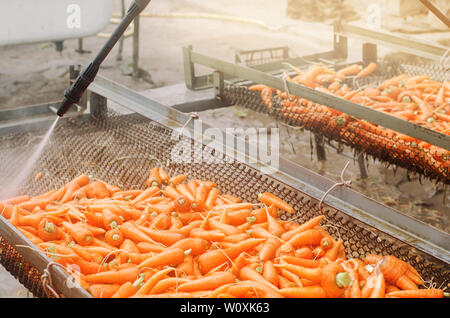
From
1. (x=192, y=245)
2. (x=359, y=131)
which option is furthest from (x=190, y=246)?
(x=359, y=131)

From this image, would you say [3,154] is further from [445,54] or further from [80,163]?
[445,54]

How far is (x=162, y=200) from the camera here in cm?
324

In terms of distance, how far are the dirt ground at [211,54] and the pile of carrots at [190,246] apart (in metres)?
0.51

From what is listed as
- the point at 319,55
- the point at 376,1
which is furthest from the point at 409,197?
the point at 376,1

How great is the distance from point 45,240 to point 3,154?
1.18 meters

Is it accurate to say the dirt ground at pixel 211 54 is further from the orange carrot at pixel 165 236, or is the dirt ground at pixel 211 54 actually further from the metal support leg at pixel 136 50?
the orange carrot at pixel 165 236

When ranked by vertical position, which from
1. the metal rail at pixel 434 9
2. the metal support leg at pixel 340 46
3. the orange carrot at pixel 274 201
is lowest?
the orange carrot at pixel 274 201

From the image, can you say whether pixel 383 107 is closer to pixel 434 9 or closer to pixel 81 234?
pixel 434 9

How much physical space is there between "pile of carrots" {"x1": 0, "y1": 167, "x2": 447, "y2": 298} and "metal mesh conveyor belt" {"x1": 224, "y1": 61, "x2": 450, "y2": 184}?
3.64 ft

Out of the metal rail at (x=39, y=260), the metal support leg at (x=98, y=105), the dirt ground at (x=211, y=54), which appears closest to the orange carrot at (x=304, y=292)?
the metal rail at (x=39, y=260)

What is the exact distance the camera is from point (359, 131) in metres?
3.84

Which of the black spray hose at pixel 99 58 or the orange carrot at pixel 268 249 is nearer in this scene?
the black spray hose at pixel 99 58

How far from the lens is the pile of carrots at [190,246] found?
232 centimetres

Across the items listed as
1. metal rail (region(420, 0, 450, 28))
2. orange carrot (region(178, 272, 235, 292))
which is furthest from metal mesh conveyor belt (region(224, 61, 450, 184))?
orange carrot (region(178, 272, 235, 292))
